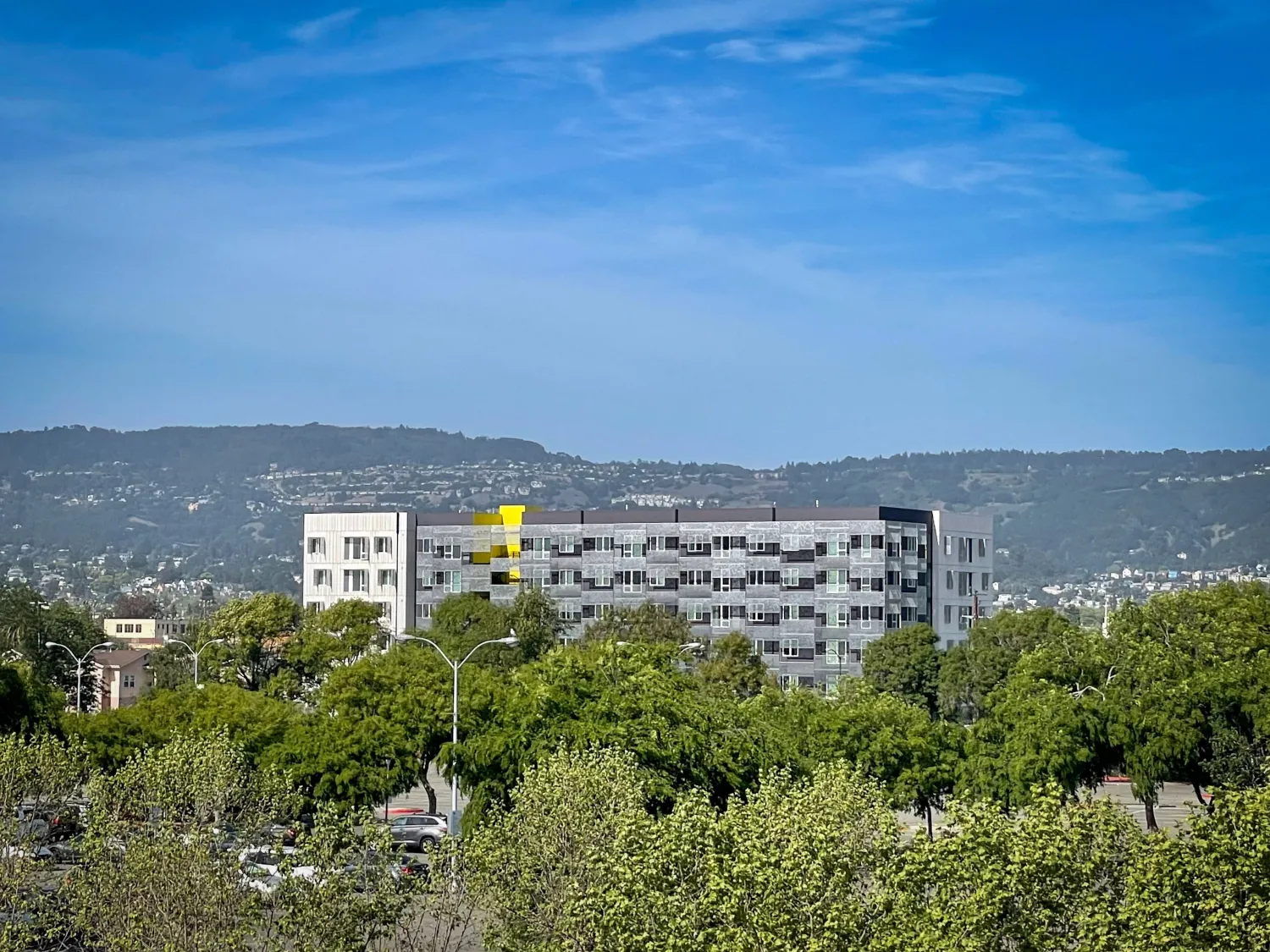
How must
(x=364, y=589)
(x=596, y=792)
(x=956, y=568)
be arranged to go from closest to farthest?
(x=596, y=792) < (x=956, y=568) < (x=364, y=589)

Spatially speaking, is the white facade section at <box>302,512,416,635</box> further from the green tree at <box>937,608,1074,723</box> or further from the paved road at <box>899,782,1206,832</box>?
the paved road at <box>899,782,1206,832</box>

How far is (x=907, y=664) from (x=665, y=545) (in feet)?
73.9

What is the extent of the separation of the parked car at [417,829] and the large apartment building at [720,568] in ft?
179

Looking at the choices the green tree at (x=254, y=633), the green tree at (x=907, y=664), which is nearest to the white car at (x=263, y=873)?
the green tree at (x=254, y=633)

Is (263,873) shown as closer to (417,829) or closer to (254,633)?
(417,829)

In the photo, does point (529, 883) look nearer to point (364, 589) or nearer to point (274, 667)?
point (274, 667)

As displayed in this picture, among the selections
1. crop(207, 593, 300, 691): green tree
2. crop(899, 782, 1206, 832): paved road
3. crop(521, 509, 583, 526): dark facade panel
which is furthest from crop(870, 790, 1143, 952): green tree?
crop(521, 509, 583, 526): dark facade panel

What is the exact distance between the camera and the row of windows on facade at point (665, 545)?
111938mm

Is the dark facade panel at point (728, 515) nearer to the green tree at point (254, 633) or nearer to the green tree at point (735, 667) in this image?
the green tree at point (735, 667)

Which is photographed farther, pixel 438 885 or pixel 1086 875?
pixel 438 885

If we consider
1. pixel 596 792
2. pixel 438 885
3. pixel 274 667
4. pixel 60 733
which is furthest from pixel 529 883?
pixel 274 667

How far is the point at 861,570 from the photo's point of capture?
111062mm

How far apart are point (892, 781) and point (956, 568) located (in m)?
70.3

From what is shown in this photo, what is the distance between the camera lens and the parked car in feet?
177
